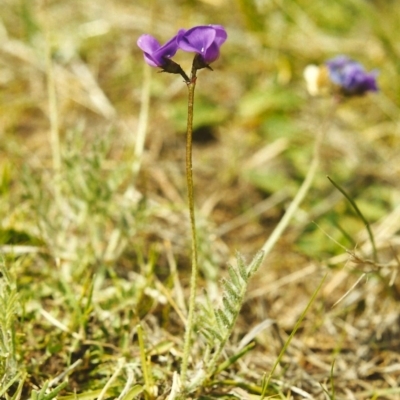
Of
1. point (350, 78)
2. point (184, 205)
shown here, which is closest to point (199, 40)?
point (350, 78)

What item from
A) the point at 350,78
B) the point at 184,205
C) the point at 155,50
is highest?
the point at 155,50

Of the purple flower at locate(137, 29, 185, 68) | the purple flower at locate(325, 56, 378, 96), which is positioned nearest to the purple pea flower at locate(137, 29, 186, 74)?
the purple flower at locate(137, 29, 185, 68)

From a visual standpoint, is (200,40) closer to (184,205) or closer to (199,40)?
(199,40)

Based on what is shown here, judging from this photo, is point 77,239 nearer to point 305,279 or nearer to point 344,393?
point 305,279

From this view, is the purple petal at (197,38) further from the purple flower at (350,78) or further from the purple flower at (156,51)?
the purple flower at (350,78)

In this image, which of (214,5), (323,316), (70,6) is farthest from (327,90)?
(70,6)

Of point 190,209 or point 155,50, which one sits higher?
point 155,50
